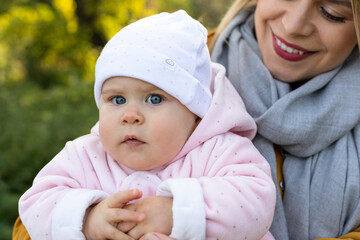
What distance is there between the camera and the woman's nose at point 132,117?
5.64 feet

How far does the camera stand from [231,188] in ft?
5.50

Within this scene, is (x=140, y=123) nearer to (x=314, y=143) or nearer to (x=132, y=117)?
(x=132, y=117)

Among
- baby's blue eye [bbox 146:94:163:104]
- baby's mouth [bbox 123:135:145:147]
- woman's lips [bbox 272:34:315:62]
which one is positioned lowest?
baby's mouth [bbox 123:135:145:147]

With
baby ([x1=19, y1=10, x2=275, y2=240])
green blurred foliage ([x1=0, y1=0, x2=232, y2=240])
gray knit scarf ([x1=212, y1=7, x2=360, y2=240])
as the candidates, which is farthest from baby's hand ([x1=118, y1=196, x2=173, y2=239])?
green blurred foliage ([x1=0, y1=0, x2=232, y2=240])

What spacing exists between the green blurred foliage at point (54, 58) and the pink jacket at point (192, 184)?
11.3ft

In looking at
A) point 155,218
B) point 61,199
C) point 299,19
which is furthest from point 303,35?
point 61,199

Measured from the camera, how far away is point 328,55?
2258 millimetres

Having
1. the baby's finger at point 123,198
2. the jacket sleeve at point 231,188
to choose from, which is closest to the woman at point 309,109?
the jacket sleeve at point 231,188

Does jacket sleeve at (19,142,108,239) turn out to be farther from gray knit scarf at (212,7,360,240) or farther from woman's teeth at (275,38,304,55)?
woman's teeth at (275,38,304,55)

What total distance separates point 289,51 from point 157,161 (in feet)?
2.98

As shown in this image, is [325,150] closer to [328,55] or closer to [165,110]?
[328,55]

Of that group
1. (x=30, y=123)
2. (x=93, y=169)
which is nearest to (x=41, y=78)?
(x=30, y=123)

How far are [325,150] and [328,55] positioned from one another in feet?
1.48

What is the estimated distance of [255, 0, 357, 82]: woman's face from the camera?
84.9 inches
